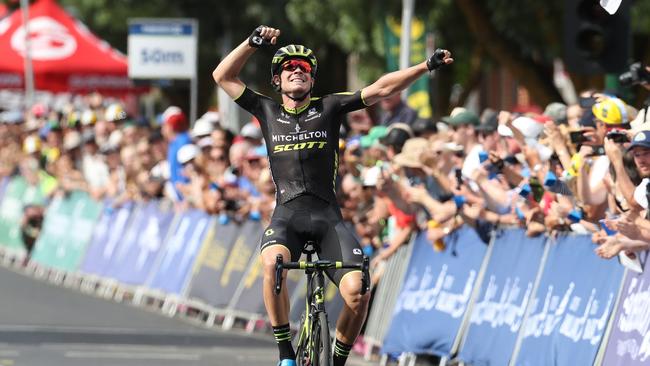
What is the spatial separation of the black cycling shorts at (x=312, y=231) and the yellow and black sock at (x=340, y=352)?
1.26 ft

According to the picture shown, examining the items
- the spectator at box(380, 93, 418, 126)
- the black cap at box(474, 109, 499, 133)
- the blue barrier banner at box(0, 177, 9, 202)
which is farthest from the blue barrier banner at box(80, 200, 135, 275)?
the black cap at box(474, 109, 499, 133)

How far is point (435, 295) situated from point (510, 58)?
12.6 meters

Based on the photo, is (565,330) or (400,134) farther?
(400,134)

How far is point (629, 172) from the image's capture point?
1062 cm

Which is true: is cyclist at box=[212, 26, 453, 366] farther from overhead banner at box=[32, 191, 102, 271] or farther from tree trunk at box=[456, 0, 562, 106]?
tree trunk at box=[456, 0, 562, 106]

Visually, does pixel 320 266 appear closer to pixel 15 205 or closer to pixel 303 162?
pixel 303 162

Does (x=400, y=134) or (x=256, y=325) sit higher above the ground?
(x=400, y=134)

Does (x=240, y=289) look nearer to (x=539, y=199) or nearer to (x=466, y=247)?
(x=466, y=247)

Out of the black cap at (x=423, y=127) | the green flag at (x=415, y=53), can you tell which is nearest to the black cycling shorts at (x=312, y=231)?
the black cap at (x=423, y=127)

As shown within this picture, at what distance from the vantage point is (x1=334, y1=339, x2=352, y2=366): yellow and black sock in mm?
10672

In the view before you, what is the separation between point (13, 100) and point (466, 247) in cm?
4126

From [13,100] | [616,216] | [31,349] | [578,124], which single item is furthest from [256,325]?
[13,100]

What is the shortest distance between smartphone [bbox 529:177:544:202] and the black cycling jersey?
1.50m

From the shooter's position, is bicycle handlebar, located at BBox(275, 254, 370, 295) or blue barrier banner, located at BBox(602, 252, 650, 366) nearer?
blue barrier banner, located at BBox(602, 252, 650, 366)
